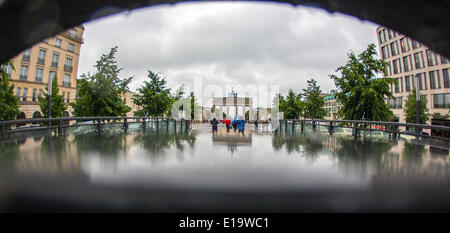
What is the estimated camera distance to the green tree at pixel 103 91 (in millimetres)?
14258

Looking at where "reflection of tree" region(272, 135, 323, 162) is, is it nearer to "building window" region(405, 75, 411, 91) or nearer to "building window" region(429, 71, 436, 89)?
"building window" region(429, 71, 436, 89)

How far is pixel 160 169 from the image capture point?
390cm

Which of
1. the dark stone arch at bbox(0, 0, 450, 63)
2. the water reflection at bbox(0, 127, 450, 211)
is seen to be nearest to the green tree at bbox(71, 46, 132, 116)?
the water reflection at bbox(0, 127, 450, 211)

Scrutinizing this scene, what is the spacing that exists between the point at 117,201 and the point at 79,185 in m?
0.83

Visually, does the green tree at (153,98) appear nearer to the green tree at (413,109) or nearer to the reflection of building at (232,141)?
the reflection of building at (232,141)

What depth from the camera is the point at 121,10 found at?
4.00 metres

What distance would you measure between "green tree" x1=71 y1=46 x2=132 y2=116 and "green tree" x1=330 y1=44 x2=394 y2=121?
564 inches

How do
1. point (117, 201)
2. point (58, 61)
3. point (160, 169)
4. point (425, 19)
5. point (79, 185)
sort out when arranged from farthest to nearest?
point (58, 61) → point (160, 169) → point (425, 19) → point (79, 185) → point (117, 201)

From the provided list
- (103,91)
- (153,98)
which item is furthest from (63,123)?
(153,98)

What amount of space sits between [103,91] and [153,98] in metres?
6.67

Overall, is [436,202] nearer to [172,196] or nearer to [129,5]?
[172,196]

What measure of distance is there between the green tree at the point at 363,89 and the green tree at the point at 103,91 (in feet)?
47.0
